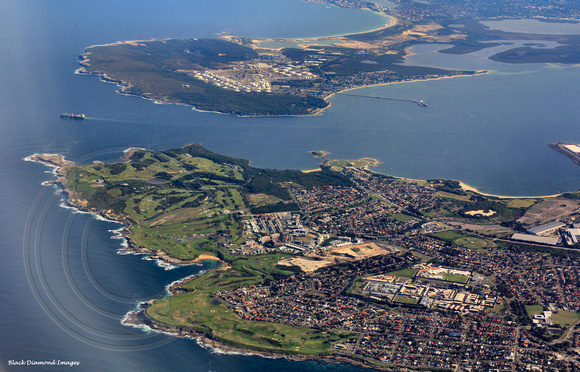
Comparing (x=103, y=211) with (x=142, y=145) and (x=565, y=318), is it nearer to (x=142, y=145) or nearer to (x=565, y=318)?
(x=142, y=145)

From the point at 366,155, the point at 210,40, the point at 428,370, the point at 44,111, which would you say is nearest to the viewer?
the point at 428,370

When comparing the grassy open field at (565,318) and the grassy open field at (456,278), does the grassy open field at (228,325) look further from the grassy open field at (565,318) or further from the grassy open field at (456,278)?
the grassy open field at (565,318)

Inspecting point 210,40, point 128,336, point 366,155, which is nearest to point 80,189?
point 128,336

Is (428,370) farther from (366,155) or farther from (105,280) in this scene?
(366,155)

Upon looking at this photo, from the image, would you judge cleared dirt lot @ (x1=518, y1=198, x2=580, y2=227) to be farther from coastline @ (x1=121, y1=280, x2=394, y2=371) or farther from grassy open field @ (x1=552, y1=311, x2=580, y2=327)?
coastline @ (x1=121, y1=280, x2=394, y2=371)

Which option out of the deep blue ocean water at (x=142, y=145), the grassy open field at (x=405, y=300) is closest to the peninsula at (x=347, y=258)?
the grassy open field at (x=405, y=300)

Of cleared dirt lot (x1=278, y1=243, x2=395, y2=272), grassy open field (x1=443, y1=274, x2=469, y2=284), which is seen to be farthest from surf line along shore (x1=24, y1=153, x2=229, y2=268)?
grassy open field (x1=443, y1=274, x2=469, y2=284)
